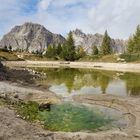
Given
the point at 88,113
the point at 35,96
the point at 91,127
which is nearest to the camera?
the point at 91,127

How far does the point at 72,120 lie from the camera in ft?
77.5

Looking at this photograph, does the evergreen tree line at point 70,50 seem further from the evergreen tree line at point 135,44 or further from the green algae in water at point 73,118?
the green algae in water at point 73,118

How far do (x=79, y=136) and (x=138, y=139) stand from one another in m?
3.55

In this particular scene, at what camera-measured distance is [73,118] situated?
2428 cm

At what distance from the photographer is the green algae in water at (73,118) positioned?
2159 centimetres

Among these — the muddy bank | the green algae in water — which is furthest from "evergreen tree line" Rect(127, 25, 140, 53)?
the muddy bank

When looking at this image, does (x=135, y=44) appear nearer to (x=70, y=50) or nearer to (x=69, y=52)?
(x=70, y=50)

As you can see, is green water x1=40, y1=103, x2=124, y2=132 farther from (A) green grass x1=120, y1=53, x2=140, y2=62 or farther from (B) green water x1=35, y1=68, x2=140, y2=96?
(A) green grass x1=120, y1=53, x2=140, y2=62

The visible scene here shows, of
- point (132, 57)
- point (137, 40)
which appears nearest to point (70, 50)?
point (137, 40)

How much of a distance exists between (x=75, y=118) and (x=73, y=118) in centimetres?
18

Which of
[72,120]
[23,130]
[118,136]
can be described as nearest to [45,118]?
[72,120]

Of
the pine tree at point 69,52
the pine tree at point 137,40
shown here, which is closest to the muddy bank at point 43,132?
the pine tree at point 137,40

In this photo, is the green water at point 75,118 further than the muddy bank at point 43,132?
Yes

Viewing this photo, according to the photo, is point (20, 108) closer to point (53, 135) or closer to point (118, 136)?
point (53, 135)
